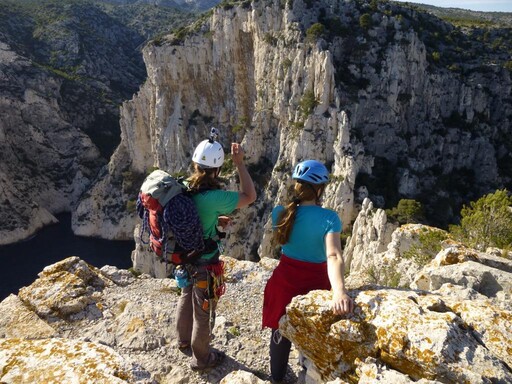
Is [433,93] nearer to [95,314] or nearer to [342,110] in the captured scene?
[342,110]

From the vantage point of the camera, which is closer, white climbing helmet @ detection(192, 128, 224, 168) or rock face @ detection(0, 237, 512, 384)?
rock face @ detection(0, 237, 512, 384)

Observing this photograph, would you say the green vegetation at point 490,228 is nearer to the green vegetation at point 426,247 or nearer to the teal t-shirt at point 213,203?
the green vegetation at point 426,247

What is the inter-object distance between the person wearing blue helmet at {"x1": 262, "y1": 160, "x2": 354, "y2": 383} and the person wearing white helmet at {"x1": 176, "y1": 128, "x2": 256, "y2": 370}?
0.72 meters

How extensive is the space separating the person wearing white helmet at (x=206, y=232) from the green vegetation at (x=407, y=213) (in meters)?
23.3

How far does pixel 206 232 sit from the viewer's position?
216 inches

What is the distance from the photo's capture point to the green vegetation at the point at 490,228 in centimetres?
1301

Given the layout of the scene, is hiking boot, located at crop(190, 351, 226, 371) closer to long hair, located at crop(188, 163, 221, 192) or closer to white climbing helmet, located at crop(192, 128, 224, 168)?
long hair, located at crop(188, 163, 221, 192)

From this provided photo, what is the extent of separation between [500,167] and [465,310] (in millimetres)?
44354

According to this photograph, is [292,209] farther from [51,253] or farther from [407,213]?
[51,253]

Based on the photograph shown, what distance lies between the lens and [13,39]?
84312 millimetres

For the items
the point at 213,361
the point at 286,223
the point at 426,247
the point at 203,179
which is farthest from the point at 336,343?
the point at 426,247

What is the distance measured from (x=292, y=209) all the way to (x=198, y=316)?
2280mm

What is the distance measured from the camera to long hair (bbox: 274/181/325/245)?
15.9 ft

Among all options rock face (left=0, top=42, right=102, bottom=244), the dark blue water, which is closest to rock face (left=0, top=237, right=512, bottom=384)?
the dark blue water
